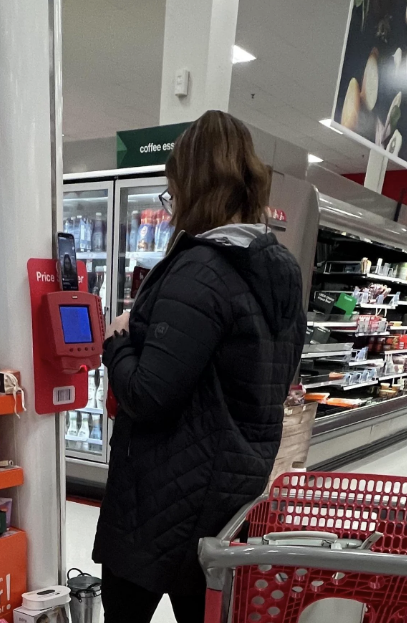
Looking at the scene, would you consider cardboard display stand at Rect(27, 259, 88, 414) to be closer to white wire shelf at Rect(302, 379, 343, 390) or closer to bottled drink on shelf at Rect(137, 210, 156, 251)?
bottled drink on shelf at Rect(137, 210, 156, 251)

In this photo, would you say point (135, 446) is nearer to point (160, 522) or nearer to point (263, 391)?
point (160, 522)

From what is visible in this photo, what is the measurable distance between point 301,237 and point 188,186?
7.37 ft

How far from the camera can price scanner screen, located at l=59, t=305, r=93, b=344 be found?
1.45m

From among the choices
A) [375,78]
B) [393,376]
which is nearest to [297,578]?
[375,78]

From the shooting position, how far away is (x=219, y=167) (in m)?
1.28

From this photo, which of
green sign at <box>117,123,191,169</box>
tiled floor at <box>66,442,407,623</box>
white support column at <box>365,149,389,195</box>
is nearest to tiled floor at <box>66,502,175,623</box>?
tiled floor at <box>66,442,407,623</box>

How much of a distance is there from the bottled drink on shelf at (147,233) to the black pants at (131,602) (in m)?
2.71

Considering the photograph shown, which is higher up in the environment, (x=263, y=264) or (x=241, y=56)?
(x=241, y=56)

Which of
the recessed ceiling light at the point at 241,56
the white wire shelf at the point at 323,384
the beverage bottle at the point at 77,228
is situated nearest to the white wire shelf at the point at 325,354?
the white wire shelf at the point at 323,384

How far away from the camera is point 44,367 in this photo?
148 centimetres

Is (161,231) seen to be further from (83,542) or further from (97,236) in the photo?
(83,542)

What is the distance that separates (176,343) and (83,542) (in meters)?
2.38

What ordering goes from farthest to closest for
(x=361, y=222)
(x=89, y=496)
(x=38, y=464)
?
1. (x=361, y=222)
2. (x=89, y=496)
3. (x=38, y=464)

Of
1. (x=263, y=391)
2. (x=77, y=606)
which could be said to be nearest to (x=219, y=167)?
(x=263, y=391)
